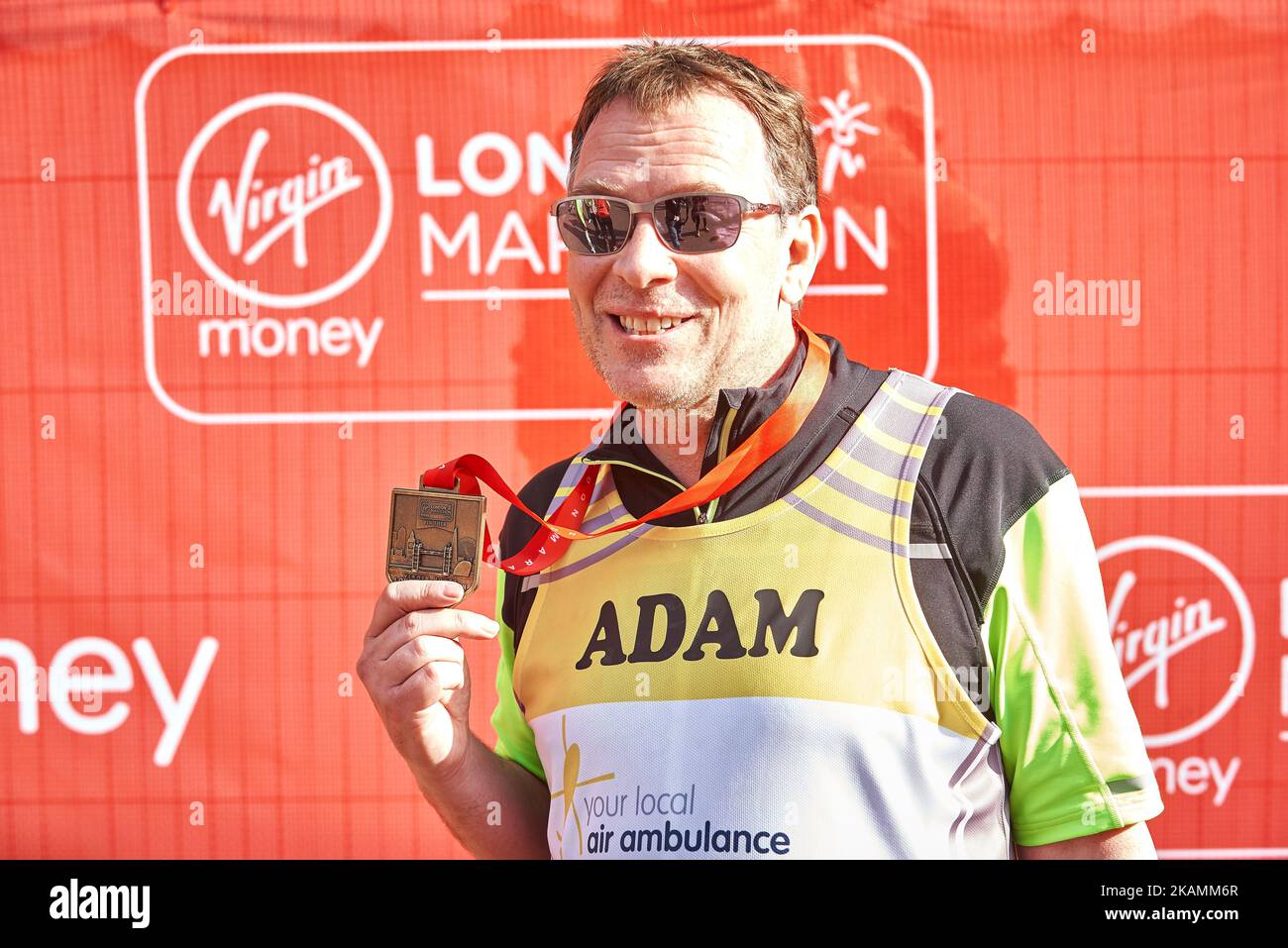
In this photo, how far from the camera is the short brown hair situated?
1866mm

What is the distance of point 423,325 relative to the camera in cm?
324

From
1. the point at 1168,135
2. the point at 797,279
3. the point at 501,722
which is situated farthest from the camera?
the point at 1168,135

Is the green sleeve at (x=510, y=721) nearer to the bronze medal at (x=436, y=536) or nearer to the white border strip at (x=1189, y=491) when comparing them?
the bronze medal at (x=436, y=536)

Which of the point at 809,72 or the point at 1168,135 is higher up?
the point at 809,72

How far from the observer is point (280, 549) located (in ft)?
10.8

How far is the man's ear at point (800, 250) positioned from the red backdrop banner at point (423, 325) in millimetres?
1252

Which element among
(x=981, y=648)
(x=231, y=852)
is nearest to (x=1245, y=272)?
(x=981, y=648)

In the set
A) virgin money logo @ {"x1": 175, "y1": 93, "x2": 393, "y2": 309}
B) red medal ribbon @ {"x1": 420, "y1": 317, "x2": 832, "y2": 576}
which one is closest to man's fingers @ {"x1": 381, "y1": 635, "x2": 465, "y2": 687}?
red medal ribbon @ {"x1": 420, "y1": 317, "x2": 832, "y2": 576}

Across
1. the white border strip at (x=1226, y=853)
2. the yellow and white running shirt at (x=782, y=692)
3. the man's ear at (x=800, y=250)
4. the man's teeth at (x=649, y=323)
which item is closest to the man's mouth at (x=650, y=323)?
the man's teeth at (x=649, y=323)

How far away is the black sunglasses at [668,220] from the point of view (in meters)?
1.81

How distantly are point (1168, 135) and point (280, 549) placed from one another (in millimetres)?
2819

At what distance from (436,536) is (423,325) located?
5.07 ft

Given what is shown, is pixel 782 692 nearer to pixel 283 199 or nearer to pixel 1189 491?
pixel 1189 491
